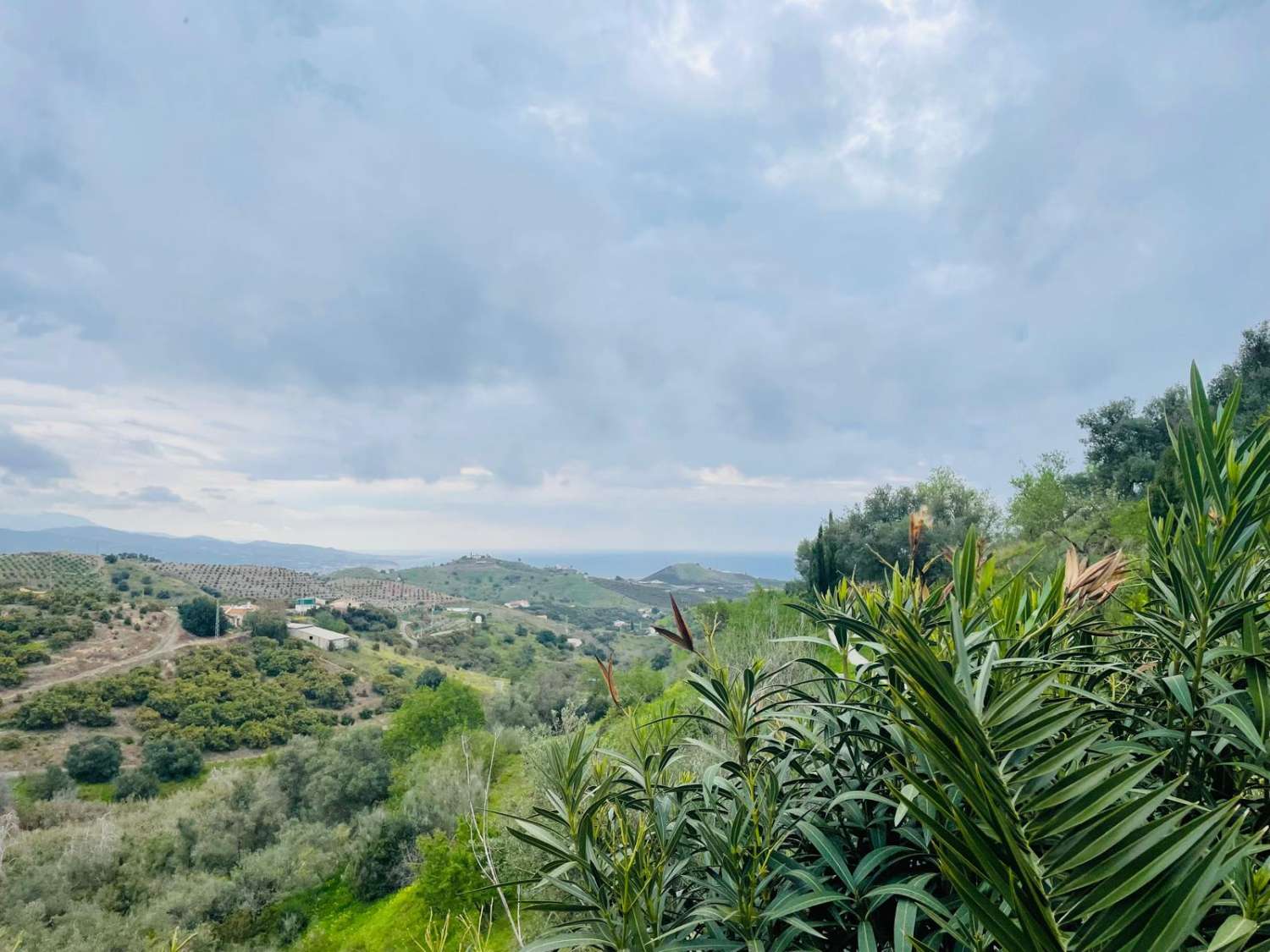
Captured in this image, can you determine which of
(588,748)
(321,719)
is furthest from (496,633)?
(588,748)

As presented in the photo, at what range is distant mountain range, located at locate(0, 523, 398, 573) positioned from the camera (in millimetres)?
127750

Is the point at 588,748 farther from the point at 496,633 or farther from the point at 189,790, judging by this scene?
the point at 496,633

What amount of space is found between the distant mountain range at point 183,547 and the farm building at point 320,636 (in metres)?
76.7

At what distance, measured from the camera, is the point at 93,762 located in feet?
90.8

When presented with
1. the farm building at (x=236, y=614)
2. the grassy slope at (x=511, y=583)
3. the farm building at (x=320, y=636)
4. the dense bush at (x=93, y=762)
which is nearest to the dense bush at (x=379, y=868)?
the dense bush at (x=93, y=762)

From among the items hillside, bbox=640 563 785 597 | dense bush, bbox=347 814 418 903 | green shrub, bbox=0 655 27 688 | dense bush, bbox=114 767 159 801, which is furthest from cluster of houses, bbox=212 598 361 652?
hillside, bbox=640 563 785 597

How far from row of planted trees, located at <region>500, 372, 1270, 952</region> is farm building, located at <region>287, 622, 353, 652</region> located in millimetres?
54078

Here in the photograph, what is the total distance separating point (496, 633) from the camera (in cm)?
5997

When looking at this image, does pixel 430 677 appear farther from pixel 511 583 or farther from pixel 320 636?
pixel 511 583

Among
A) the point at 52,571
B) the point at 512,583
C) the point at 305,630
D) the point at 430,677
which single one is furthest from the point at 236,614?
the point at 512,583

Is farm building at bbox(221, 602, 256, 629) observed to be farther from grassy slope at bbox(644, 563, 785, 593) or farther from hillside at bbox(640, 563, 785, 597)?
grassy slope at bbox(644, 563, 785, 593)

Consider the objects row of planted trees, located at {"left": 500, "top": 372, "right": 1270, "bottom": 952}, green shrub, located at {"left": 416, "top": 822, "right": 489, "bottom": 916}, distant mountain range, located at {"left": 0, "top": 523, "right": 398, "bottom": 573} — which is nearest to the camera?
row of planted trees, located at {"left": 500, "top": 372, "right": 1270, "bottom": 952}

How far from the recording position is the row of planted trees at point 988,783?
1.79 ft

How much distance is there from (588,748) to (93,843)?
1028 inches
